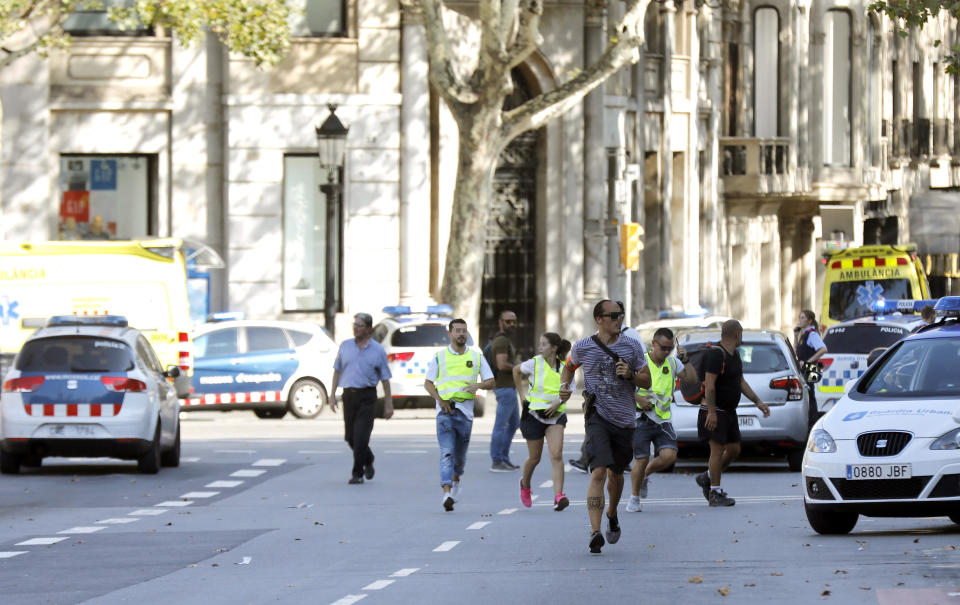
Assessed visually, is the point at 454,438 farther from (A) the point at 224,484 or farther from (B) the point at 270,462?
(B) the point at 270,462

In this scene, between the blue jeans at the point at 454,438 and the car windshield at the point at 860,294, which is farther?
the car windshield at the point at 860,294

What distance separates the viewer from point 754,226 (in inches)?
2062

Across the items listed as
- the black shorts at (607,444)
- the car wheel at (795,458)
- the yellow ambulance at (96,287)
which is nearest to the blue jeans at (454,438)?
the black shorts at (607,444)

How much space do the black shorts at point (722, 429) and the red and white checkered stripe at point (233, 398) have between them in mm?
13542

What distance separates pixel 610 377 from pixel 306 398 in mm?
17347

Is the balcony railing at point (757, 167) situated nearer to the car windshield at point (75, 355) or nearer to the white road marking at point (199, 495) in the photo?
the car windshield at point (75, 355)

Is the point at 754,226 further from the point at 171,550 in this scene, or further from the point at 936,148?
the point at 171,550

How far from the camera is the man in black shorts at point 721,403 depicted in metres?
17.6

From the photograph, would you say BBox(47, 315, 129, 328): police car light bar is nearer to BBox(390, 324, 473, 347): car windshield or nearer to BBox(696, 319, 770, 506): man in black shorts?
BBox(696, 319, 770, 506): man in black shorts

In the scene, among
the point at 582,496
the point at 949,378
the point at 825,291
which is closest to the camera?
the point at 949,378

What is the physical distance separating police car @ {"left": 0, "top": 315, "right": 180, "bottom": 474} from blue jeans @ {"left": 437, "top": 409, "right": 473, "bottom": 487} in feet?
13.8

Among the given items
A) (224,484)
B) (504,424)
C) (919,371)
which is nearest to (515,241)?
(504,424)

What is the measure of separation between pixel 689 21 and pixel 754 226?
309 inches

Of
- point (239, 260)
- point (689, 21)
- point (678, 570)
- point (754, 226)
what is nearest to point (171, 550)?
point (678, 570)
